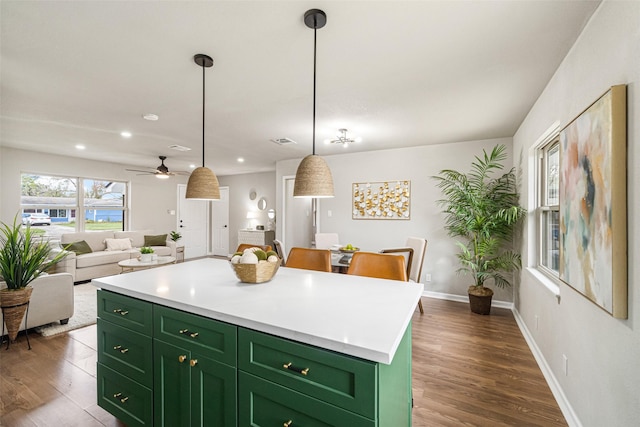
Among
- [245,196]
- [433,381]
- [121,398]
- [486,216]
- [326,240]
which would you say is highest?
[245,196]

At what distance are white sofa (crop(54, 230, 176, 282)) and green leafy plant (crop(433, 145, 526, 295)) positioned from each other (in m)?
5.54

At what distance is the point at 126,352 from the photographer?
64.9 inches

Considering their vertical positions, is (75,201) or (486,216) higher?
(75,201)

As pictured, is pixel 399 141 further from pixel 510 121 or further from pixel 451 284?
pixel 451 284

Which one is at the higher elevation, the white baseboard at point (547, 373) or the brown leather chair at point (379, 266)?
the brown leather chair at point (379, 266)

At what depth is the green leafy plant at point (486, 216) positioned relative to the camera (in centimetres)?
360

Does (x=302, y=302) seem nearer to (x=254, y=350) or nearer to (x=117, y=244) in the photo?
(x=254, y=350)

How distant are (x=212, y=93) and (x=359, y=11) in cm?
163

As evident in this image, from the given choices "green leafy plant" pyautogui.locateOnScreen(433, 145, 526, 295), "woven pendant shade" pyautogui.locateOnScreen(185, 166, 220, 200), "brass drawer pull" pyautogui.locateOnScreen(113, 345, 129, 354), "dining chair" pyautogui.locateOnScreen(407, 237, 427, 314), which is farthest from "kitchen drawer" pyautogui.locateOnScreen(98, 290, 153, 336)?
"green leafy plant" pyautogui.locateOnScreen(433, 145, 526, 295)

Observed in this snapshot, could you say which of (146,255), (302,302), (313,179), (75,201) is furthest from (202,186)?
(75,201)

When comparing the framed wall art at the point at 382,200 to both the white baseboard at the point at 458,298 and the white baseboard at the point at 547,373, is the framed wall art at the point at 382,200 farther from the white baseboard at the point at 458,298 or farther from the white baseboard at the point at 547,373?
the white baseboard at the point at 547,373

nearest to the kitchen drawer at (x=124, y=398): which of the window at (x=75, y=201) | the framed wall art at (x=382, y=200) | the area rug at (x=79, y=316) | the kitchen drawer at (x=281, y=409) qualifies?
the kitchen drawer at (x=281, y=409)

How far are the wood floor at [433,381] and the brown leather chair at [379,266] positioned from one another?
852 mm

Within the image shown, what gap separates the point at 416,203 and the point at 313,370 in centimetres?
393
